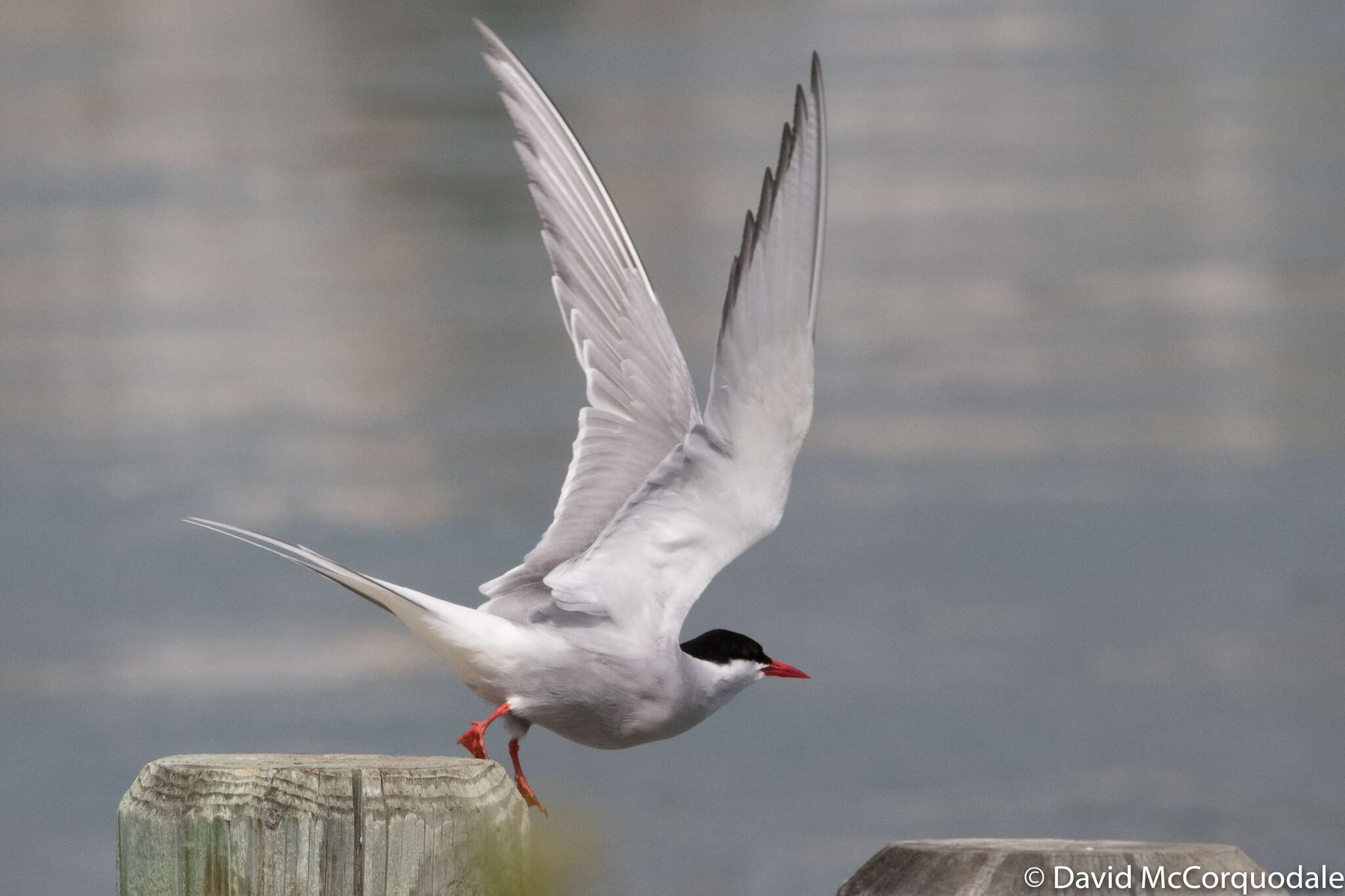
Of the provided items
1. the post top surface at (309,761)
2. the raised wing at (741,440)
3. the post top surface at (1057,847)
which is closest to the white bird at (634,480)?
the raised wing at (741,440)

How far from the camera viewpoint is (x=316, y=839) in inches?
70.8

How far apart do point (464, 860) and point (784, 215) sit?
59.8 inches

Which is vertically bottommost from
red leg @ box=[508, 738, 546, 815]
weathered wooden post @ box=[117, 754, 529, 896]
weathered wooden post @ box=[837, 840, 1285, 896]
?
red leg @ box=[508, 738, 546, 815]

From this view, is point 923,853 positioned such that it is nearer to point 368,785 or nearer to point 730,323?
point 368,785

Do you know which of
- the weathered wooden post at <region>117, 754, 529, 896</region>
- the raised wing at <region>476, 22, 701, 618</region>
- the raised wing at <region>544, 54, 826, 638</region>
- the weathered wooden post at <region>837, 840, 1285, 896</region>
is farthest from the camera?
the raised wing at <region>476, 22, 701, 618</region>

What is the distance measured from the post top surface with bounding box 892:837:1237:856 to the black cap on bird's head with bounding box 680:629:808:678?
198 centimetres

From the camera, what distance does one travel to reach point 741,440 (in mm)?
3201

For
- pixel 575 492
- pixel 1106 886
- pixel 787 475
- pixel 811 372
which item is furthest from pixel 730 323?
pixel 1106 886

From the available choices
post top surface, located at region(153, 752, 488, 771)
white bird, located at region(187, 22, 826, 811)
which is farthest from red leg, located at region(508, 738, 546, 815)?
post top surface, located at region(153, 752, 488, 771)

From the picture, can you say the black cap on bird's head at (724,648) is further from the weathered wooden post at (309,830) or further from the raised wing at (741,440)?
the weathered wooden post at (309,830)

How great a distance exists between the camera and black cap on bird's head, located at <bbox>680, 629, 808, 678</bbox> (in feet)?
12.2

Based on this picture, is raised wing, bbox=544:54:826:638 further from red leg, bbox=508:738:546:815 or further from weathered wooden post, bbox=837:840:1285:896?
weathered wooden post, bbox=837:840:1285:896

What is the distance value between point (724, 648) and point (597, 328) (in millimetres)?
905

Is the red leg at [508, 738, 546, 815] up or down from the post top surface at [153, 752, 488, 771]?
down
